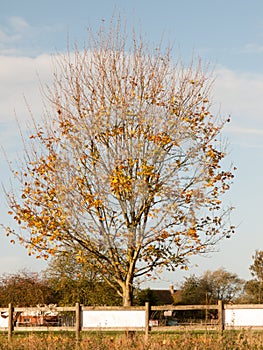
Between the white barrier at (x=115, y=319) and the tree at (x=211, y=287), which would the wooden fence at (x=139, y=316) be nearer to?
the white barrier at (x=115, y=319)

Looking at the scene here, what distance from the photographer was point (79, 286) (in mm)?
37219

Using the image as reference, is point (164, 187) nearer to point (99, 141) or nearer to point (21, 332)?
point (99, 141)

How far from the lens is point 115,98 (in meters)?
18.9

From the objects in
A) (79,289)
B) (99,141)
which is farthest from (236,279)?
(99,141)

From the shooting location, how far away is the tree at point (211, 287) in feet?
165

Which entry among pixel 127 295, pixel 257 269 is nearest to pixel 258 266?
pixel 257 269

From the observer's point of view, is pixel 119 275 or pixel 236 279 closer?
pixel 119 275

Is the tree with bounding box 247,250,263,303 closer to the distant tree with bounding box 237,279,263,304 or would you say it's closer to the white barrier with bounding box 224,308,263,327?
the distant tree with bounding box 237,279,263,304

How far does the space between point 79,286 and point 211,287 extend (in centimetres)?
1752

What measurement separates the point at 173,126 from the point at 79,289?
67.5 ft

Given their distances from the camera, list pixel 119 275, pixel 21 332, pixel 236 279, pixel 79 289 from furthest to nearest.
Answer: pixel 236 279 < pixel 79 289 < pixel 21 332 < pixel 119 275

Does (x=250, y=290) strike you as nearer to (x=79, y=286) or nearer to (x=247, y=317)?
(x=79, y=286)

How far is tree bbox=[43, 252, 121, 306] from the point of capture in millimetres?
35781

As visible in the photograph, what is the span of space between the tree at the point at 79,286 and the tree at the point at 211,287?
12.8m
